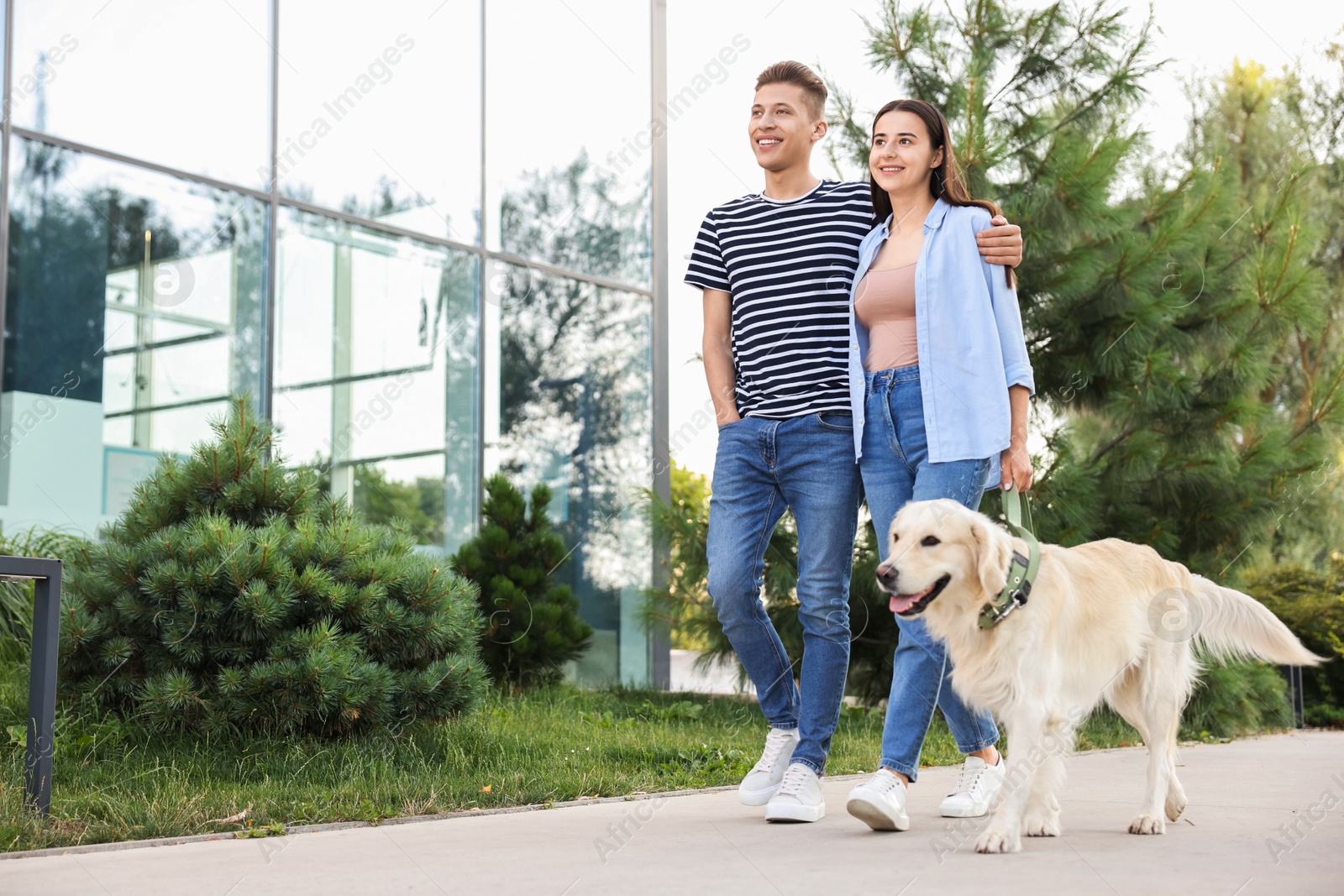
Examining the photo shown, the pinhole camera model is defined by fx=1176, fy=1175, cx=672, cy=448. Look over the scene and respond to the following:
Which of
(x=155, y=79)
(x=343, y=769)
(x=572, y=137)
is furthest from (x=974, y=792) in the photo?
(x=572, y=137)

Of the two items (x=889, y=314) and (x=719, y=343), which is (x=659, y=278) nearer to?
(x=719, y=343)

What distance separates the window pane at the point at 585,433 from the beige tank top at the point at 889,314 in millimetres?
6192

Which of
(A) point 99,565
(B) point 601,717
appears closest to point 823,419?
(A) point 99,565

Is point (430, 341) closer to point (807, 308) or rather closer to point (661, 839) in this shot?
point (807, 308)

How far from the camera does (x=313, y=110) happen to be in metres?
8.37

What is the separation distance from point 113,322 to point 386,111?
2.63 metres

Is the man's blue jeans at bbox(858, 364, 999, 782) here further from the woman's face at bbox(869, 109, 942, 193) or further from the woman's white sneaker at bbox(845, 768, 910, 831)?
the woman's face at bbox(869, 109, 942, 193)

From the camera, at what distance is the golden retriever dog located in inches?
111

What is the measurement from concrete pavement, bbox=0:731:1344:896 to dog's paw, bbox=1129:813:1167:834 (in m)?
0.04

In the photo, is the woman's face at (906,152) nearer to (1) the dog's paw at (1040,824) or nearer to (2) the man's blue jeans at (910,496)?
(2) the man's blue jeans at (910,496)

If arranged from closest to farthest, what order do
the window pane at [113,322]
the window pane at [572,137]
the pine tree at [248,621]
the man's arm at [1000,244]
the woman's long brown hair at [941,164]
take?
the man's arm at [1000,244] → the woman's long brown hair at [941,164] → the pine tree at [248,621] → the window pane at [113,322] → the window pane at [572,137]

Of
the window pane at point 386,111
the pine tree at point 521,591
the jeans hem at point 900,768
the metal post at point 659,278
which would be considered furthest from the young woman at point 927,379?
the metal post at point 659,278

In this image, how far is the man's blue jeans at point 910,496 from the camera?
10.2ft

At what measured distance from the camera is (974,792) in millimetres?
3271
